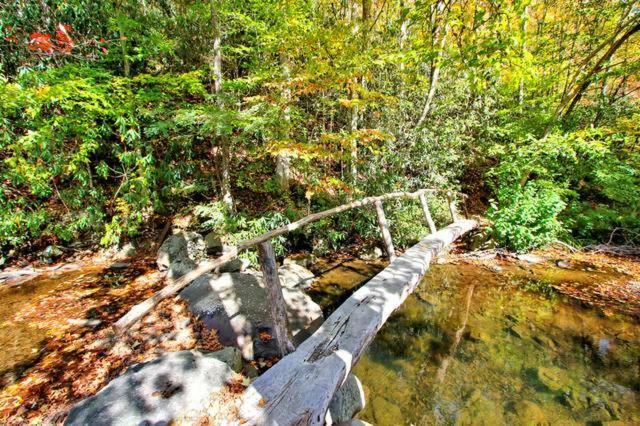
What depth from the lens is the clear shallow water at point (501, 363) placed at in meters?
3.24

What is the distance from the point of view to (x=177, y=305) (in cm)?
477

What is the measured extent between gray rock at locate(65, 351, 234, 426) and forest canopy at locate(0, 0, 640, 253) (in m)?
4.51

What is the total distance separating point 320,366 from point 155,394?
1196 mm

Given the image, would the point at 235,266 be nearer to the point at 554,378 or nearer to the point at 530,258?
the point at 554,378

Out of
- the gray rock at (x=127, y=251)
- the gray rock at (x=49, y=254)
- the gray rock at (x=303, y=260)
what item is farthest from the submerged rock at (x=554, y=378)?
the gray rock at (x=49, y=254)

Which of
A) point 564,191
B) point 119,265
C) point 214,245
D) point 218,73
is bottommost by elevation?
point 564,191

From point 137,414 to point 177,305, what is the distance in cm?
317

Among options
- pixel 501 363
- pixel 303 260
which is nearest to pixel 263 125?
pixel 303 260

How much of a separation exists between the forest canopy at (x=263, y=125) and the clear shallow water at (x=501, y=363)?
9.48ft

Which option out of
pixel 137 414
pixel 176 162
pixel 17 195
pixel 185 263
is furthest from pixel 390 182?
pixel 17 195

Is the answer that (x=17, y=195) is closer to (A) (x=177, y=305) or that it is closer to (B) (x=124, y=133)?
(B) (x=124, y=133)

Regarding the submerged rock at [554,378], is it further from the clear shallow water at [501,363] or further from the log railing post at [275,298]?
the log railing post at [275,298]

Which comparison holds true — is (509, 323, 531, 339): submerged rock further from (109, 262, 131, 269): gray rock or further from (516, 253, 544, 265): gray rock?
(109, 262, 131, 269): gray rock

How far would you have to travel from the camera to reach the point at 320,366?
226cm
